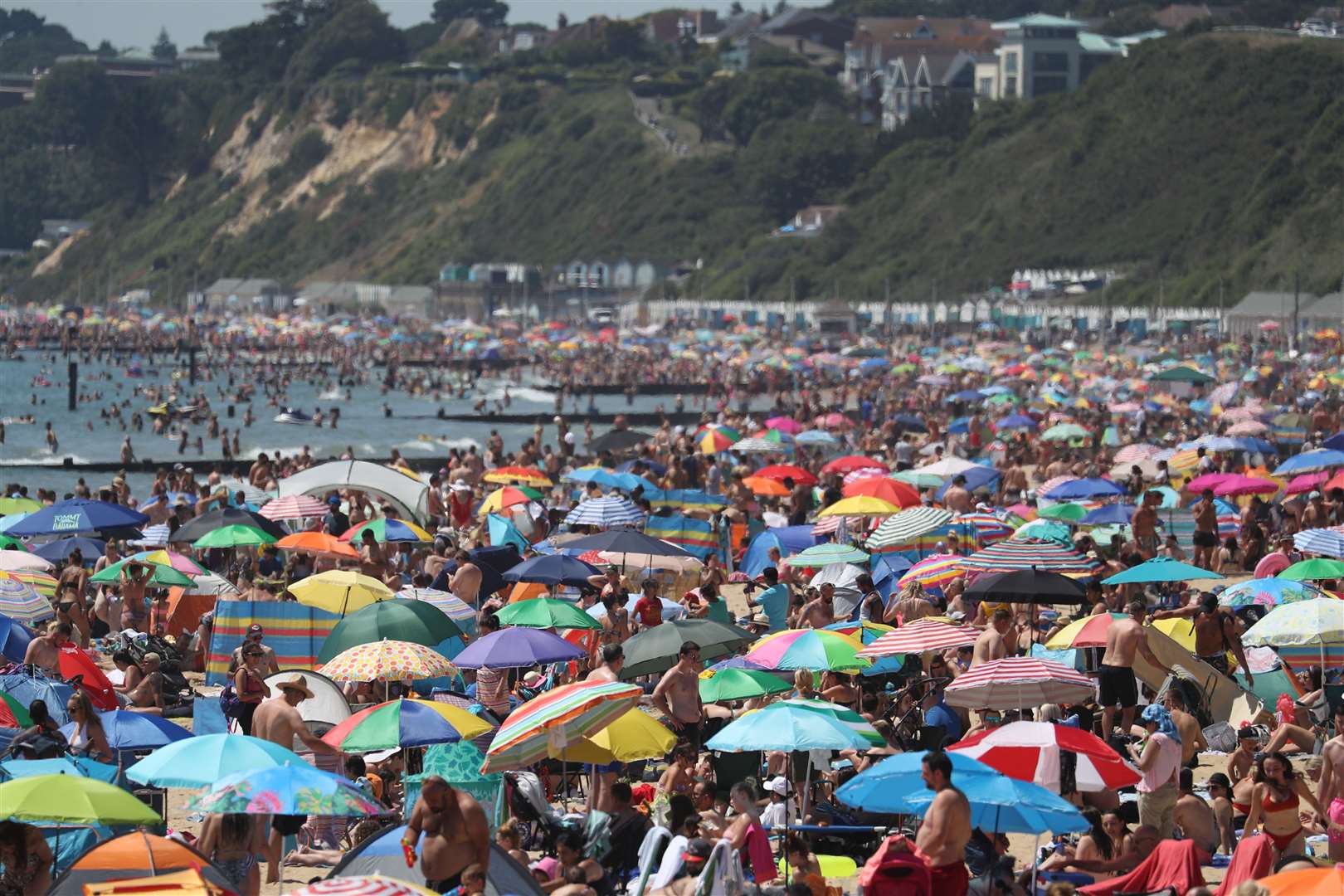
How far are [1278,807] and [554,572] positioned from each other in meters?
6.83

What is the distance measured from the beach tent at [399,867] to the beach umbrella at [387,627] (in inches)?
147

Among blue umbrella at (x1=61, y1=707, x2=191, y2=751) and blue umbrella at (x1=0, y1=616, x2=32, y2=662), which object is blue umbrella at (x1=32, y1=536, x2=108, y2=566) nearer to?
blue umbrella at (x1=0, y1=616, x2=32, y2=662)

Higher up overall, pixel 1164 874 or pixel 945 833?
pixel 945 833

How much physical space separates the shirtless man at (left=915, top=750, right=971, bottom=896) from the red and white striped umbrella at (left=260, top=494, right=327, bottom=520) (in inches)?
431

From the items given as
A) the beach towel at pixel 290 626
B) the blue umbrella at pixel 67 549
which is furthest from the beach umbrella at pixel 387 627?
the blue umbrella at pixel 67 549

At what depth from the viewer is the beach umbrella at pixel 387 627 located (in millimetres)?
11180

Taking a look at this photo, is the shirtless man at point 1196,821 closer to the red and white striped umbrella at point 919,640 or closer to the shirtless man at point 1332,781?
the shirtless man at point 1332,781

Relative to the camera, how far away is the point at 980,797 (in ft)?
24.6

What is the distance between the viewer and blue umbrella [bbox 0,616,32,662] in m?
11.2

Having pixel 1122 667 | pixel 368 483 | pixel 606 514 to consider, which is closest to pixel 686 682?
pixel 1122 667

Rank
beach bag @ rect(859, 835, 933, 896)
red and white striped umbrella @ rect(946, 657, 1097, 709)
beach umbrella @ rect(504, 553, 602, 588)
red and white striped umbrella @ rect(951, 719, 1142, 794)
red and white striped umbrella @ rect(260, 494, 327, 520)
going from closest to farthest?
beach bag @ rect(859, 835, 933, 896)
red and white striped umbrella @ rect(951, 719, 1142, 794)
red and white striped umbrella @ rect(946, 657, 1097, 709)
beach umbrella @ rect(504, 553, 602, 588)
red and white striped umbrella @ rect(260, 494, 327, 520)

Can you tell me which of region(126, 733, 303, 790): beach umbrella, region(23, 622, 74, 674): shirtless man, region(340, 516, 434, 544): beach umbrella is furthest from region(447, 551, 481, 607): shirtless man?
region(126, 733, 303, 790): beach umbrella

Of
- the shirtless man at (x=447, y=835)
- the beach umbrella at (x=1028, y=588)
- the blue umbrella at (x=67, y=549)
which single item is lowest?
the blue umbrella at (x=67, y=549)

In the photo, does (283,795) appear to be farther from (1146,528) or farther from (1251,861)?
(1146,528)
